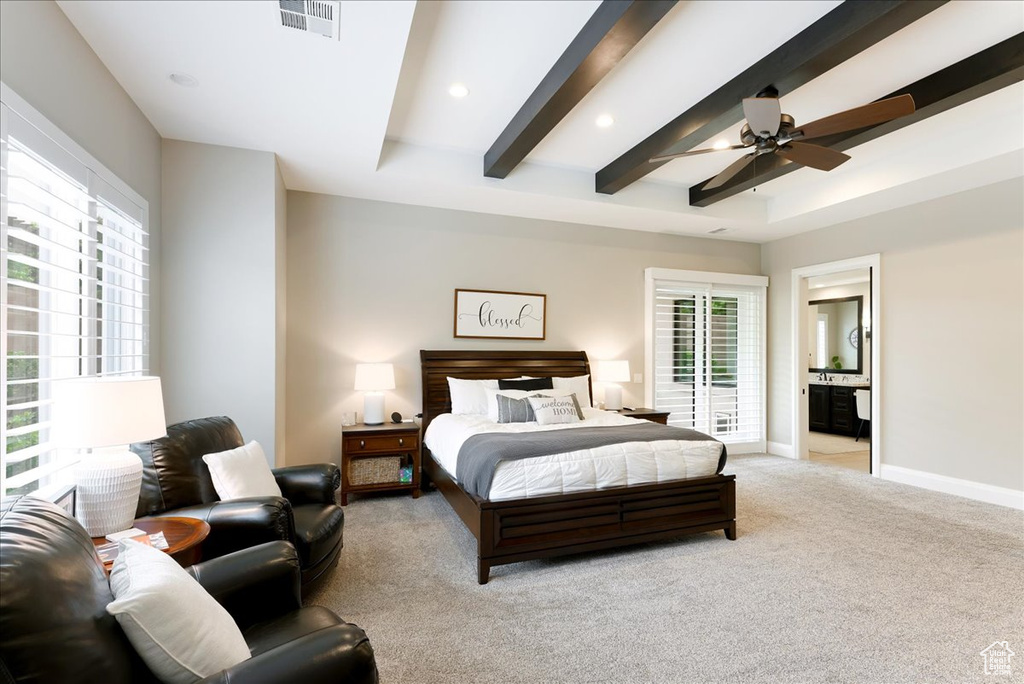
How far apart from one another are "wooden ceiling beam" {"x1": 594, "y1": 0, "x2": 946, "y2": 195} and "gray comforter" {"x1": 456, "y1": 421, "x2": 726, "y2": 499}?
2173 millimetres

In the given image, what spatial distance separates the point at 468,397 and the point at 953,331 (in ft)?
15.1

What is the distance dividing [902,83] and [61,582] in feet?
15.6

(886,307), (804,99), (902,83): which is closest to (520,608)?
(804,99)

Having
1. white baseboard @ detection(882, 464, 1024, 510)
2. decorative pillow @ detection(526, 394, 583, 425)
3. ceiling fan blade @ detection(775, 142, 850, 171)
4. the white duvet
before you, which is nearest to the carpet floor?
white baseboard @ detection(882, 464, 1024, 510)

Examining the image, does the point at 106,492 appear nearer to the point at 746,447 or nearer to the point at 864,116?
the point at 864,116

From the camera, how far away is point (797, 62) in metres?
2.70

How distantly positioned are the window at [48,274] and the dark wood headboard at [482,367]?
7.83ft

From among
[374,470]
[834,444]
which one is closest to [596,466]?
[374,470]

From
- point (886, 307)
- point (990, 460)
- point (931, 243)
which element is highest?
point (931, 243)

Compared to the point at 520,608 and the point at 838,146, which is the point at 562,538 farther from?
the point at 838,146

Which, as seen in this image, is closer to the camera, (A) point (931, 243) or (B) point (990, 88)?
(B) point (990, 88)

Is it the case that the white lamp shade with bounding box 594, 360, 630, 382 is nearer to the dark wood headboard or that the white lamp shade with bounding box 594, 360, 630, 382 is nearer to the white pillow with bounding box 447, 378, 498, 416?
the dark wood headboard

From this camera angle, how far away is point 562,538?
2.99 metres

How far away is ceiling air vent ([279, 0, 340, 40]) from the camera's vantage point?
2193mm
